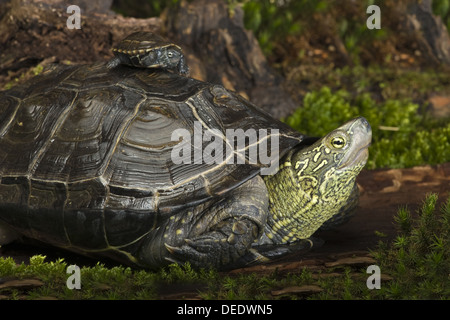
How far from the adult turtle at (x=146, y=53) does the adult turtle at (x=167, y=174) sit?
9.6 inches

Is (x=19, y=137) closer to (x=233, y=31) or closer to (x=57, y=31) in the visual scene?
(x=57, y=31)

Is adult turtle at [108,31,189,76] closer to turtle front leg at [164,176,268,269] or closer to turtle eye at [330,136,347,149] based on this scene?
turtle front leg at [164,176,268,269]

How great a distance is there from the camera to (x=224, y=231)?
4.01 meters

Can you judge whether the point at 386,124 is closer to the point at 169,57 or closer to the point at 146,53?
the point at 169,57

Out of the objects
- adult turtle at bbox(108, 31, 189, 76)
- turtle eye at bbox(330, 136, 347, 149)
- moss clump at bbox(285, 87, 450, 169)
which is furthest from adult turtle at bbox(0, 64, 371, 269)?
moss clump at bbox(285, 87, 450, 169)

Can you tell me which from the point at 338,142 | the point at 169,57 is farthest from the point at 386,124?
the point at 169,57

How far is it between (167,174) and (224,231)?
2.02ft

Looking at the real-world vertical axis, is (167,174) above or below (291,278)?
above

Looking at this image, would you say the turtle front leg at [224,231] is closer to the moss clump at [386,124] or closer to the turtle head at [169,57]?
the turtle head at [169,57]

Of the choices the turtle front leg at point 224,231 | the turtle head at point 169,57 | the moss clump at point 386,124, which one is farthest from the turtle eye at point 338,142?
the moss clump at point 386,124

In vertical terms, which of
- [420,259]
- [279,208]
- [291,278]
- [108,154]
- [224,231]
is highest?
[108,154]

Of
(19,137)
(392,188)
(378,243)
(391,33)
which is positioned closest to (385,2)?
(391,33)

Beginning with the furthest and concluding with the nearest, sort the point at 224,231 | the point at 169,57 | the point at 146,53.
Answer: the point at 169,57 → the point at 146,53 → the point at 224,231
